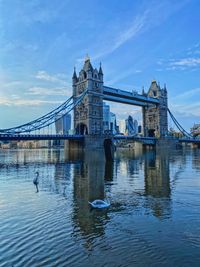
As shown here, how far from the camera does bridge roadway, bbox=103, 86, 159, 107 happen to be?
127 meters

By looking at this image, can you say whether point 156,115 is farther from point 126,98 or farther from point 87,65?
point 87,65

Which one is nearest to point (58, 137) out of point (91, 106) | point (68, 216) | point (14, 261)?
point (91, 106)

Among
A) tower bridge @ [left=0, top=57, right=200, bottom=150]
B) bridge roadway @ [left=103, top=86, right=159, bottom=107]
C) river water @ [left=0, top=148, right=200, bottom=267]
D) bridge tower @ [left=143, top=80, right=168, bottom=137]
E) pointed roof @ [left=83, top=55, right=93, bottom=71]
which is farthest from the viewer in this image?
bridge tower @ [left=143, top=80, right=168, bottom=137]

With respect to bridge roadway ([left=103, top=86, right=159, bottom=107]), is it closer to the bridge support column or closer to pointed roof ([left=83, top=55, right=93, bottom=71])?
pointed roof ([left=83, top=55, right=93, bottom=71])

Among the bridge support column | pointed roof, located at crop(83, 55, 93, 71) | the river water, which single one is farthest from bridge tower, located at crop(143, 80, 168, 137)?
the river water

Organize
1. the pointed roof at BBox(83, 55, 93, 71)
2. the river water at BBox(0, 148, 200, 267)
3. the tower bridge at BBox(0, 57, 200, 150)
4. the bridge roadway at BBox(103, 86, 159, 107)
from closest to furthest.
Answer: the river water at BBox(0, 148, 200, 267)
the tower bridge at BBox(0, 57, 200, 150)
the pointed roof at BBox(83, 55, 93, 71)
the bridge roadway at BBox(103, 86, 159, 107)

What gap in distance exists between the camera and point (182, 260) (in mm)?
10586

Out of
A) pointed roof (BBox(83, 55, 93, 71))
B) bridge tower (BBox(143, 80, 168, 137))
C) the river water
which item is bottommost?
the river water

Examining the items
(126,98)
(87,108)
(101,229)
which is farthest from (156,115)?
(101,229)

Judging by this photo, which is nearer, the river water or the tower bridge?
the river water

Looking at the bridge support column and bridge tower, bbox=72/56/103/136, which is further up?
bridge tower, bbox=72/56/103/136

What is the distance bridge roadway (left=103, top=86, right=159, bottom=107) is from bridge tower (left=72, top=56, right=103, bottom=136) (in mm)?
7184

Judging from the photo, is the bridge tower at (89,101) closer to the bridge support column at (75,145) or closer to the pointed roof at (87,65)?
the pointed roof at (87,65)

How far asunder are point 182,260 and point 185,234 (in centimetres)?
296
